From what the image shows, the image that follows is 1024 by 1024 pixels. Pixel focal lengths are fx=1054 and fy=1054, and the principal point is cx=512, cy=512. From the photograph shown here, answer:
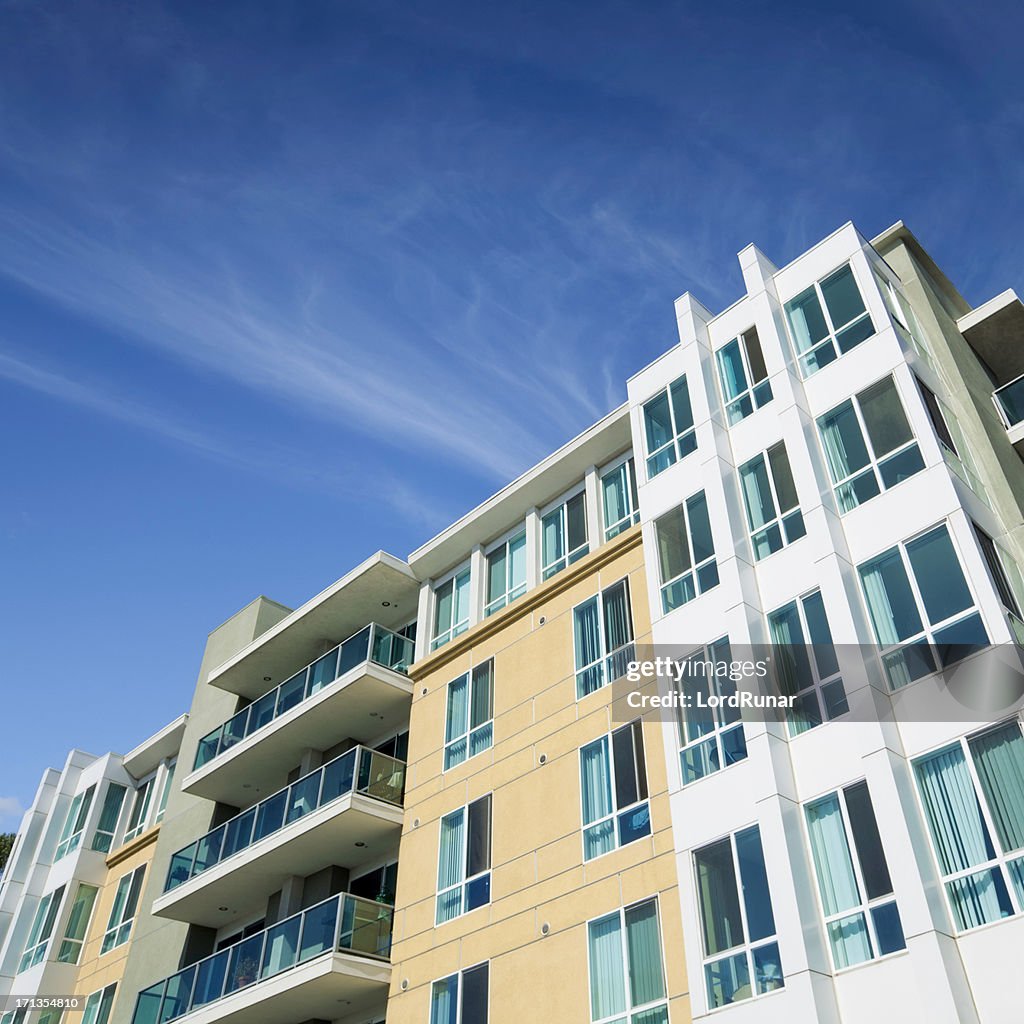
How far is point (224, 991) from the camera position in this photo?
68.2 ft

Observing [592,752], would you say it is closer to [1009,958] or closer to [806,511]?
[806,511]

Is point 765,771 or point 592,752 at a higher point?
point 592,752

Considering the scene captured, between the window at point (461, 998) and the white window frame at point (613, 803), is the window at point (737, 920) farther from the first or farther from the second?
the window at point (461, 998)

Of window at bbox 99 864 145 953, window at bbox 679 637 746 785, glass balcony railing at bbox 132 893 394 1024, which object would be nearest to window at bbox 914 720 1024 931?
window at bbox 679 637 746 785

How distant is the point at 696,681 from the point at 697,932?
3.86m

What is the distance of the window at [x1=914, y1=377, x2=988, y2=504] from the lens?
16.2 metres

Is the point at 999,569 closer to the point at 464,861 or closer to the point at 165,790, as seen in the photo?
the point at 464,861

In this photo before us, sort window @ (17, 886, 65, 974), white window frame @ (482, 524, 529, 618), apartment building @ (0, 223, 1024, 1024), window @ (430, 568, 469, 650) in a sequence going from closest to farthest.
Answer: apartment building @ (0, 223, 1024, 1024), white window frame @ (482, 524, 529, 618), window @ (430, 568, 469, 650), window @ (17, 886, 65, 974)

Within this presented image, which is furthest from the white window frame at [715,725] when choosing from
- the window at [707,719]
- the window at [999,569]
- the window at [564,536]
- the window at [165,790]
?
the window at [165,790]

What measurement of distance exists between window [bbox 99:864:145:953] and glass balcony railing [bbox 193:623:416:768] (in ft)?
18.5

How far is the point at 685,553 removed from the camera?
1850 cm

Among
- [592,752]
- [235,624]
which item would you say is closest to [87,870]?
[235,624]

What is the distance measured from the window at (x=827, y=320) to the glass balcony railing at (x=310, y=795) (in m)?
11.6

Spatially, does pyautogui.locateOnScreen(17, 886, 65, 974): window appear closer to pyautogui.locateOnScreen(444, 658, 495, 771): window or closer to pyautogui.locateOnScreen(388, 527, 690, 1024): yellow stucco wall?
pyautogui.locateOnScreen(388, 527, 690, 1024): yellow stucco wall
